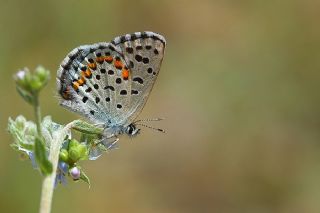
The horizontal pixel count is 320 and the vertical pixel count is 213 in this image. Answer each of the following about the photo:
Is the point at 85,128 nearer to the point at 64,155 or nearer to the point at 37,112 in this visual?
the point at 64,155

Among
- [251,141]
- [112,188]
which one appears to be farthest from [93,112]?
[251,141]

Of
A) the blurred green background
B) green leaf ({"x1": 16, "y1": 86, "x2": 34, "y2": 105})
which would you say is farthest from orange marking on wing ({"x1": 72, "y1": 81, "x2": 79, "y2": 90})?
the blurred green background

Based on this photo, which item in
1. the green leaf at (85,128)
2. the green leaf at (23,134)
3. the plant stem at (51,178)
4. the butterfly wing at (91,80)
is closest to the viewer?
the plant stem at (51,178)

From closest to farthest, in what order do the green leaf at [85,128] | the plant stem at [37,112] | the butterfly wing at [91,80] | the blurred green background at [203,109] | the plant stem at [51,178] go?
the plant stem at [51,178]
the plant stem at [37,112]
the green leaf at [85,128]
the butterfly wing at [91,80]
the blurred green background at [203,109]

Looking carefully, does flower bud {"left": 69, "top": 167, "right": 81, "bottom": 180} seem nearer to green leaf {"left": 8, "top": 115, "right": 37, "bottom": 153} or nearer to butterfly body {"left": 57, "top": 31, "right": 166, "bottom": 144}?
green leaf {"left": 8, "top": 115, "right": 37, "bottom": 153}

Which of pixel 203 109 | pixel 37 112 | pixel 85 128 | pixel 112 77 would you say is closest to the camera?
pixel 37 112

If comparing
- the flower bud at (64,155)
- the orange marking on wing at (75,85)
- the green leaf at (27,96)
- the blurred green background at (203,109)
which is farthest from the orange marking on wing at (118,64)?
the blurred green background at (203,109)

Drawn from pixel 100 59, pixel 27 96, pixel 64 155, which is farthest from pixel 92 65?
pixel 27 96

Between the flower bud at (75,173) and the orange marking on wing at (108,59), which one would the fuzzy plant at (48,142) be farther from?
the orange marking on wing at (108,59)
